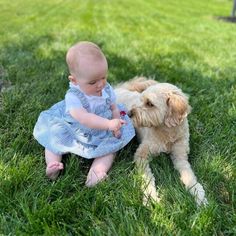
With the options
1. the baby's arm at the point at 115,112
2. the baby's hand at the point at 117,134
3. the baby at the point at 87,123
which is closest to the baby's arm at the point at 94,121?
the baby at the point at 87,123

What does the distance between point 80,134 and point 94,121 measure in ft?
0.94

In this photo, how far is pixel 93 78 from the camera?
3559mm

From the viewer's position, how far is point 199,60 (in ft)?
24.6

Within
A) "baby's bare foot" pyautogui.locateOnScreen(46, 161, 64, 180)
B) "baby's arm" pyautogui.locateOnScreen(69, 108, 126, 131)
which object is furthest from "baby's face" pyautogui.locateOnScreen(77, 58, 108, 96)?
"baby's bare foot" pyautogui.locateOnScreen(46, 161, 64, 180)

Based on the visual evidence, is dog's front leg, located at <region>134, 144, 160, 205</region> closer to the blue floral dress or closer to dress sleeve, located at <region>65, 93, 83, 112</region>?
the blue floral dress

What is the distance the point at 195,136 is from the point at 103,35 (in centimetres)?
552

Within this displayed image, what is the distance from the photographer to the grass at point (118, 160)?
2.79m

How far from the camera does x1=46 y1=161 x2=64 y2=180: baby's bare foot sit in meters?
3.34

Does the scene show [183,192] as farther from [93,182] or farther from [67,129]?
[67,129]

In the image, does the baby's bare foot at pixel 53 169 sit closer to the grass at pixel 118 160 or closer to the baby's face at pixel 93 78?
the grass at pixel 118 160

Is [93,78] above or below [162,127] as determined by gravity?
above

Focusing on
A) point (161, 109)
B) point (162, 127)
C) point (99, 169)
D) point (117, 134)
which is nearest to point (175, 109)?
point (161, 109)

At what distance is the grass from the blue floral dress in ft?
0.37

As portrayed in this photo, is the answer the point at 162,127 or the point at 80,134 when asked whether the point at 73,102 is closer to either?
the point at 80,134
